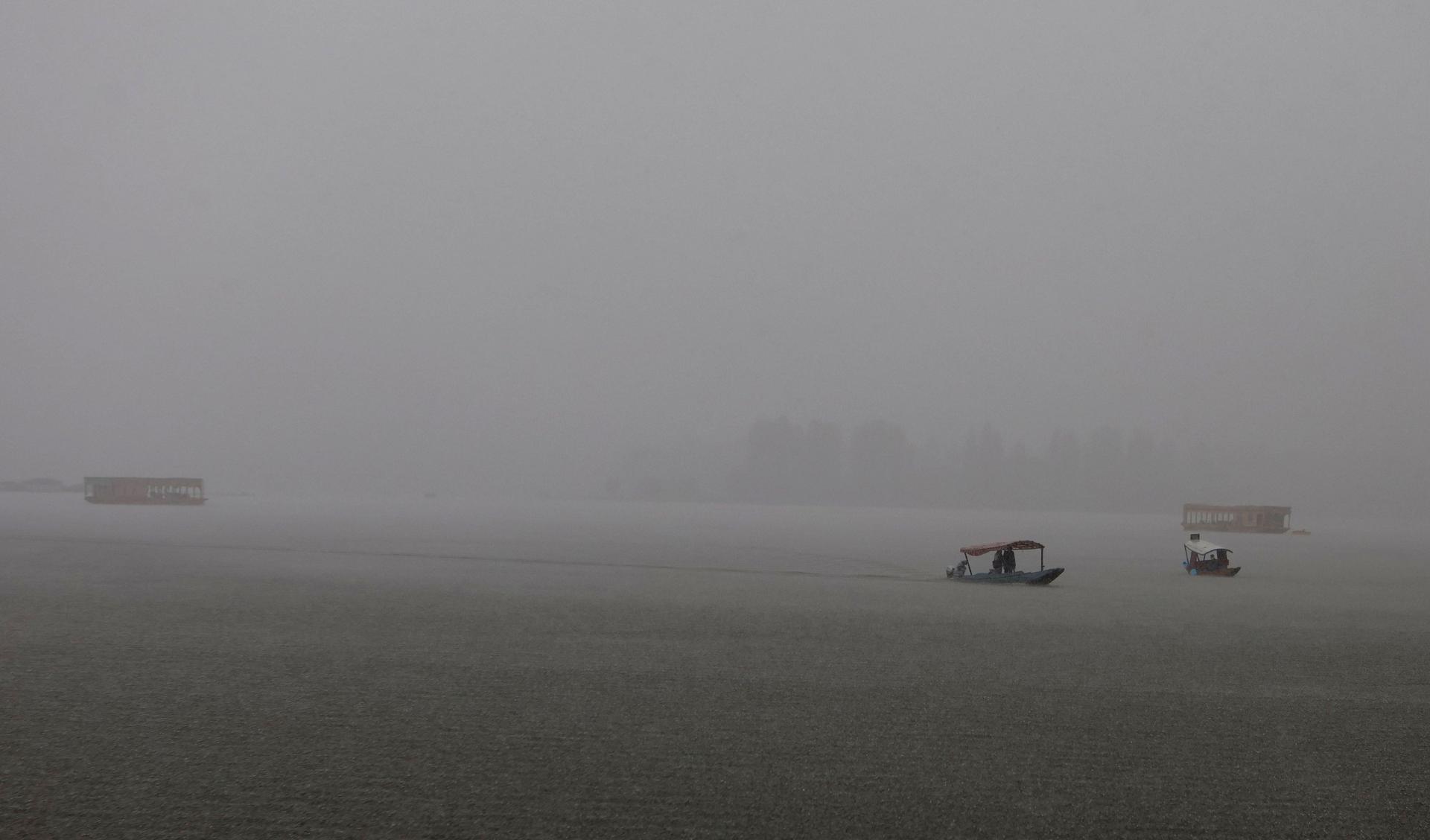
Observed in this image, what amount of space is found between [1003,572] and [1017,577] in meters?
1.32

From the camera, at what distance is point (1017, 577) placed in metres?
48.1

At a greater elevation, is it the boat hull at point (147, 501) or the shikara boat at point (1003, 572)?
the boat hull at point (147, 501)

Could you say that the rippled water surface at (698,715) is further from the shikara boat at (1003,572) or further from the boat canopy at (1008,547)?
the shikara boat at (1003,572)

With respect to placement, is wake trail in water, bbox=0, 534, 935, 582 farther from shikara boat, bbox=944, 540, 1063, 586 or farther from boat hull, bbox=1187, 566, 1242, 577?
boat hull, bbox=1187, 566, 1242, 577

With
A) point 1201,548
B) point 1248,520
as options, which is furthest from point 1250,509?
point 1201,548

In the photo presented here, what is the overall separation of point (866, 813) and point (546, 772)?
4694 millimetres

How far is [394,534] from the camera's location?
9562cm

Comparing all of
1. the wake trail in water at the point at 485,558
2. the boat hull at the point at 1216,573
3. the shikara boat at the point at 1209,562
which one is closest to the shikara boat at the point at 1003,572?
the wake trail in water at the point at 485,558

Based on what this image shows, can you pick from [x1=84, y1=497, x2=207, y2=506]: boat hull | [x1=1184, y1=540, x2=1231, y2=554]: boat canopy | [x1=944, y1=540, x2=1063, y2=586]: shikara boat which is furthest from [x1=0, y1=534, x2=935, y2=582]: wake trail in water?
[x1=84, y1=497, x2=207, y2=506]: boat hull

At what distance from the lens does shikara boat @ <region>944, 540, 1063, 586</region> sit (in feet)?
153

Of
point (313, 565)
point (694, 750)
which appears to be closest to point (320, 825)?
point (694, 750)

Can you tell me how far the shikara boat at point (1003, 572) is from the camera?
46.6m

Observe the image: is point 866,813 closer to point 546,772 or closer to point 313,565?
point 546,772

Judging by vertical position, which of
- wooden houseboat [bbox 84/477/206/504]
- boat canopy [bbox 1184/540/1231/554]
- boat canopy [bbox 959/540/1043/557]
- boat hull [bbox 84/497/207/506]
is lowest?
boat canopy [bbox 1184/540/1231/554]
